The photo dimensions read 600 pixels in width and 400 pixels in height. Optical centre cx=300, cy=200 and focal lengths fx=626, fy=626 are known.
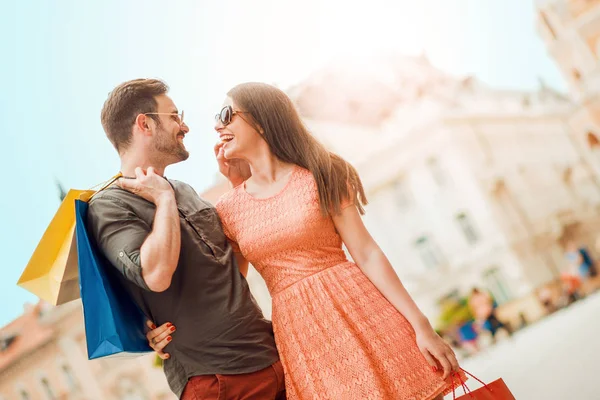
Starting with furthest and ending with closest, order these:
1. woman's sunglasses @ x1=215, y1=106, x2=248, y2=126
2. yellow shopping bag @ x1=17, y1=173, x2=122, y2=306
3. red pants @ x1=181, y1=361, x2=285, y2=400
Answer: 1. woman's sunglasses @ x1=215, y1=106, x2=248, y2=126
2. yellow shopping bag @ x1=17, y1=173, x2=122, y2=306
3. red pants @ x1=181, y1=361, x2=285, y2=400

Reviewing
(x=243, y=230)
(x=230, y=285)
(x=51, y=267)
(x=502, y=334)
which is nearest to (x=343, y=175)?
(x=243, y=230)

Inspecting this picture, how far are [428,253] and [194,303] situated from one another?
12044 millimetres

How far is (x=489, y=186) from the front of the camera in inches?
527

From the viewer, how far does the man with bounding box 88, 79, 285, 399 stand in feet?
4.99

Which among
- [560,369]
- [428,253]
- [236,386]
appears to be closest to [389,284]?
[236,386]

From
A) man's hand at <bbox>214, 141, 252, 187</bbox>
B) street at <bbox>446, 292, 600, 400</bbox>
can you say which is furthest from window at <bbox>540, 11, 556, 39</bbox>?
man's hand at <bbox>214, 141, 252, 187</bbox>

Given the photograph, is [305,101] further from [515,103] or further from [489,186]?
[515,103]

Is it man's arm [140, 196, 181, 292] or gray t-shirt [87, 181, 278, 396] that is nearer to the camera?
man's arm [140, 196, 181, 292]

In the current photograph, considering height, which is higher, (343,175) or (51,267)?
(51,267)

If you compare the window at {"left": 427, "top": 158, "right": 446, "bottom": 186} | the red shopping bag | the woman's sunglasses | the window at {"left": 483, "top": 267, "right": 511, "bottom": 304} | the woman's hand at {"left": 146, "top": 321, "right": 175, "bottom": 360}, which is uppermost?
the woman's sunglasses

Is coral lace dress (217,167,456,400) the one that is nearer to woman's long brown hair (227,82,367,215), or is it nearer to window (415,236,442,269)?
woman's long brown hair (227,82,367,215)

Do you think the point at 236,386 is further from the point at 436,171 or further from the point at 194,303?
the point at 436,171

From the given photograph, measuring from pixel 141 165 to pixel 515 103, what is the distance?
15.2 m

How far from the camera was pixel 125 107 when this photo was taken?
1.89 metres
